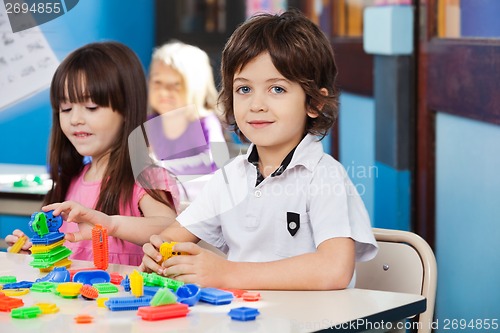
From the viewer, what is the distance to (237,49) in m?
1.58

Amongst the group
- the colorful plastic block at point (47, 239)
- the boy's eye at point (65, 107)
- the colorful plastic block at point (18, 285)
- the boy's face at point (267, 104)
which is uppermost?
the boy's face at point (267, 104)

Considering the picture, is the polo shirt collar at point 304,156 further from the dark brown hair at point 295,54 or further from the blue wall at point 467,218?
the blue wall at point 467,218

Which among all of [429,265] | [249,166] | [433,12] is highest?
[433,12]

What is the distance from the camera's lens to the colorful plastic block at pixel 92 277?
1357 mm

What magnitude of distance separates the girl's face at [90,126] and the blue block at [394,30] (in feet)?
3.34

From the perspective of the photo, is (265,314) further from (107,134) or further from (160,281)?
(107,134)

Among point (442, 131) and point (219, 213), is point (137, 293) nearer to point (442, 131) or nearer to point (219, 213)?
point (219, 213)

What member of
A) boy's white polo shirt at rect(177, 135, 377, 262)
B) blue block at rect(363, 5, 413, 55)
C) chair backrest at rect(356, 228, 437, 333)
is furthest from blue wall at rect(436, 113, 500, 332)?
boy's white polo shirt at rect(177, 135, 377, 262)

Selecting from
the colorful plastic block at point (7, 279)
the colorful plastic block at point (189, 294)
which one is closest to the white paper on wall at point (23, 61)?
the colorful plastic block at point (7, 279)

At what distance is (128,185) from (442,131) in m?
1.00

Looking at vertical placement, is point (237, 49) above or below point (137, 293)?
above

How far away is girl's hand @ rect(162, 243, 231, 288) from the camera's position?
1.33m

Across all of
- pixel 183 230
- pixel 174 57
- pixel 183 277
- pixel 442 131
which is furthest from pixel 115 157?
pixel 174 57

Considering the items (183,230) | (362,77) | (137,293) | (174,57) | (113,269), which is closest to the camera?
(137,293)
